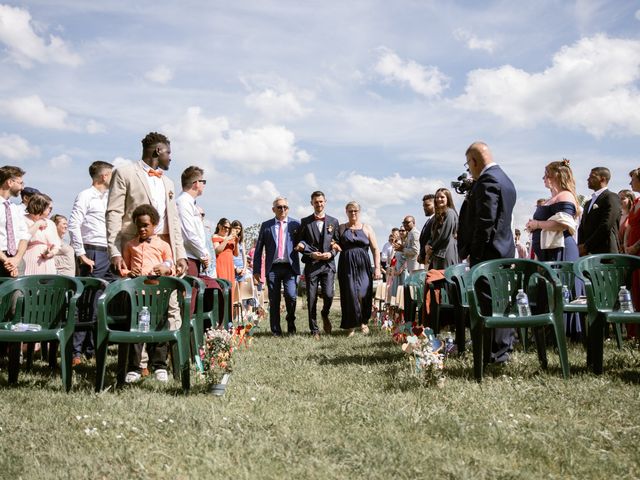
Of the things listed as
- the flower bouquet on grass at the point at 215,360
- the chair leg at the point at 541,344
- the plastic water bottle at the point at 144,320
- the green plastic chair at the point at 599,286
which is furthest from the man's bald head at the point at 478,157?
the plastic water bottle at the point at 144,320

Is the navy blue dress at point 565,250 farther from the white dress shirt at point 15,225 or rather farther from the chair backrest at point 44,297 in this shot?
the white dress shirt at point 15,225

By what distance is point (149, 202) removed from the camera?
20.1 ft

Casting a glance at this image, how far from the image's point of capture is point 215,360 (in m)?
5.22

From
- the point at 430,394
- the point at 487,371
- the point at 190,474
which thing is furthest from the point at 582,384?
the point at 190,474

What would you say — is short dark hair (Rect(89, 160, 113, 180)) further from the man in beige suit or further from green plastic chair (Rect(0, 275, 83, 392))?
green plastic chair (Rect(0, 275, 83, 392))

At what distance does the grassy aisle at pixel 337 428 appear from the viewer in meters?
3.31

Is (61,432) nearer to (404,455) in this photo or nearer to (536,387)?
(404,455)

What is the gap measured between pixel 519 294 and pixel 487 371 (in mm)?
789

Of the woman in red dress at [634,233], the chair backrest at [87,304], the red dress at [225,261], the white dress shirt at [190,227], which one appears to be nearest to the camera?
the chair backrest at [87,304]

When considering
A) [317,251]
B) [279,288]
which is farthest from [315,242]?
[279,288]

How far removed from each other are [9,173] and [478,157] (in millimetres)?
4923

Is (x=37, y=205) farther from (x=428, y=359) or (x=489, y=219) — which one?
(x=489, y=219)

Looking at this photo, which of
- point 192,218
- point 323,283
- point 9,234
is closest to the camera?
point 9,234

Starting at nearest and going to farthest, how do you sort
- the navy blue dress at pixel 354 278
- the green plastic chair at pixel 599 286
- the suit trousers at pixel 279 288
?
the green plastic chair at pixel 599 286 < the navy blue dress at pixel 354 278 < the suit trousers at pixel 279 288
